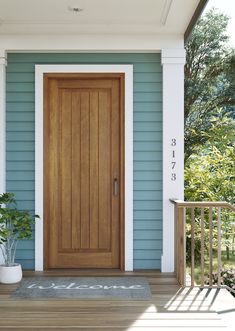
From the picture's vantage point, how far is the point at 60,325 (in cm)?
382

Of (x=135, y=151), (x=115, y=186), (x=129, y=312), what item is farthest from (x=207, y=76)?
(x=129, y=312)

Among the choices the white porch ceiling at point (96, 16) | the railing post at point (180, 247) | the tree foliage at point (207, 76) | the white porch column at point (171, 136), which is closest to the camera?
the white porch ceiling at point (96, 16)

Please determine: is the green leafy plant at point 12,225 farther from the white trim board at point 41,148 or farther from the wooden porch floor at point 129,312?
the wooden porch floor at point 129,312

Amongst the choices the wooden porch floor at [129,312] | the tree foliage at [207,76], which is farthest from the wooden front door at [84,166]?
the tree foliage at [207,76]

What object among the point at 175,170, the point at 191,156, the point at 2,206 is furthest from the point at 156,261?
the point at 191,156

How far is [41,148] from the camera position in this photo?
5715 mm

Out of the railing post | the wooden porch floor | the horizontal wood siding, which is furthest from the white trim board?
the wooden porch floor

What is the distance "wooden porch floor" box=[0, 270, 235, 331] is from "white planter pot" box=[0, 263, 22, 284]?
0.24m

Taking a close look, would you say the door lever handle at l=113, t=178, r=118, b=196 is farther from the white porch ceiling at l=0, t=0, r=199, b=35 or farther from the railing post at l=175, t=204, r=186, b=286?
the white porch ceiling at l=0, t=0, r=199, b=35

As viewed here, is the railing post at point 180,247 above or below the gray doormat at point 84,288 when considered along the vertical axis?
above

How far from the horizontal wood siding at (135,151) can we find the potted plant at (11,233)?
0.25 meters

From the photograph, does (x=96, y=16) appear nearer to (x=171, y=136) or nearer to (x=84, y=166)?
(x=171, y=136)

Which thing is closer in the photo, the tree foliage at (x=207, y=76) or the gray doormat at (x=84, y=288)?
the gray doormat at (x=84, y=288)

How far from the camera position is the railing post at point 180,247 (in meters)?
5.03
